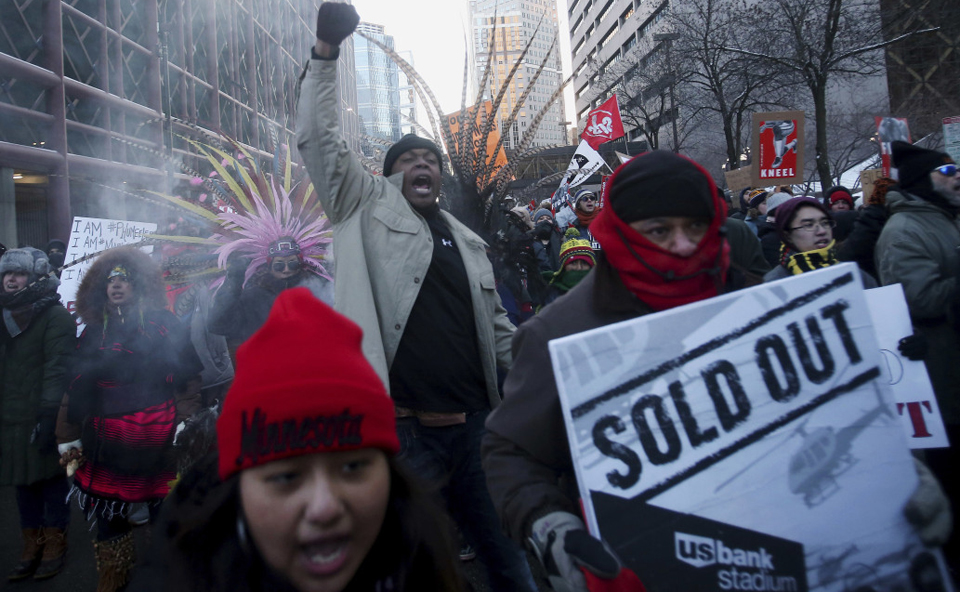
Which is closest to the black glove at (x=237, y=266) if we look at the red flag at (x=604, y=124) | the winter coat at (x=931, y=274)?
the winter coat at (x=931, y=274)

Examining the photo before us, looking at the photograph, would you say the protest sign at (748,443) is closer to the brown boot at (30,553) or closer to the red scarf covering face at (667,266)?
the red scarf covering face at (667,266)

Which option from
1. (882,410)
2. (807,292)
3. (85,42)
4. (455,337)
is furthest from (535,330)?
(85,42)

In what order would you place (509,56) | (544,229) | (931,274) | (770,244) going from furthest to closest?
(544,229) < (770,244) < (509,56) < (931,274)

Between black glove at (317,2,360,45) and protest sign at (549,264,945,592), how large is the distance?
1499mm

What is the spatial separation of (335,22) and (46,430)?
3.26 meters

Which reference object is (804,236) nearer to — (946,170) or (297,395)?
(946,170)

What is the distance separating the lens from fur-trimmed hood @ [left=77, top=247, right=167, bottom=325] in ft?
12.7

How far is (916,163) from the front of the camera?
3707 millimetres

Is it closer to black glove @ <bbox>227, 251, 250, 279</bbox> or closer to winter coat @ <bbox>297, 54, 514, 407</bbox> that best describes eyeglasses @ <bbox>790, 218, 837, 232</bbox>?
winter coat @ <bbox>297, 54, 514, 407</bbox>

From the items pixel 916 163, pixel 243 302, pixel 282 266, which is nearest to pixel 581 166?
pixel 916 163

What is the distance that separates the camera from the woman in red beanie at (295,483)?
1232 mm

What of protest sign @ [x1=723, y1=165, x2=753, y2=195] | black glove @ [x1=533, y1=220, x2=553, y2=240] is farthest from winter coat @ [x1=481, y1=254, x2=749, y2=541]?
protest sign @ [x1=723, y1=165, x2=753, y2=195]

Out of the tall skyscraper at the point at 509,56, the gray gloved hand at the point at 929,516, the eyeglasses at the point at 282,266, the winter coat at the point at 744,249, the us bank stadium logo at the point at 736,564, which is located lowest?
the us bank stadium logo at the point at 736,564

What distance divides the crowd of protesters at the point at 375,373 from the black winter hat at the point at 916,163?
0.01 meters
